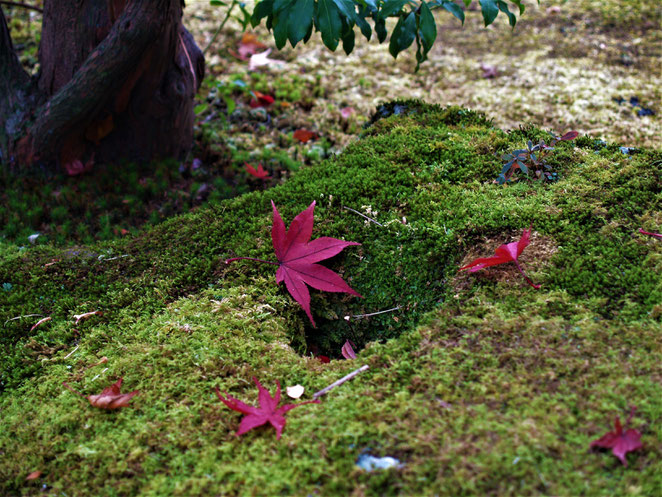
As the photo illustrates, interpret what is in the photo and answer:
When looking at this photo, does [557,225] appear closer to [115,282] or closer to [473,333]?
[473,333]

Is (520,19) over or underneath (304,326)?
over

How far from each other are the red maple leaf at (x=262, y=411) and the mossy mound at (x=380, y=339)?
0.12 ft

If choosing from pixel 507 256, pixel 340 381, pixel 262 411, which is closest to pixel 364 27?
pixel 507 256

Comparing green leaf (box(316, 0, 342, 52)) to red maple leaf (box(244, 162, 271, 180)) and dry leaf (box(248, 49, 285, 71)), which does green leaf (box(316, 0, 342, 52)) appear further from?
dry leaf (box(248, 49, 285, 71))

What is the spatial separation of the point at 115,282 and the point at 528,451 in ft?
6.06

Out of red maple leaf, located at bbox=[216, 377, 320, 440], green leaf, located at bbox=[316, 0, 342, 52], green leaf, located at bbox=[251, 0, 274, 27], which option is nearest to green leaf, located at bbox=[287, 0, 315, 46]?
green leaf, located at bbox=[316, 0, 342, 52]

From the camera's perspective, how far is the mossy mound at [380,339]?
1367mm

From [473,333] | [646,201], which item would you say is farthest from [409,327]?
[646,201]

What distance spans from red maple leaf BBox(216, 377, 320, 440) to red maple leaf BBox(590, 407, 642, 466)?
81cm

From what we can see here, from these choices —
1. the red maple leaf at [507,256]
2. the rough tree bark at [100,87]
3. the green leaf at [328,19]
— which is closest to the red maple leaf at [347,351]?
the red maple leaf at [507,256]

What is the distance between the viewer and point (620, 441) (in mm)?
1267

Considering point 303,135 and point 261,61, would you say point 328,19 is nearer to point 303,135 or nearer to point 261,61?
point 303,135

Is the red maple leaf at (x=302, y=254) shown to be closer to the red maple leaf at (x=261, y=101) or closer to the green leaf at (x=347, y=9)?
the green leaf at (x=347, y=9)

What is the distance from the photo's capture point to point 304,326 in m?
2.11
